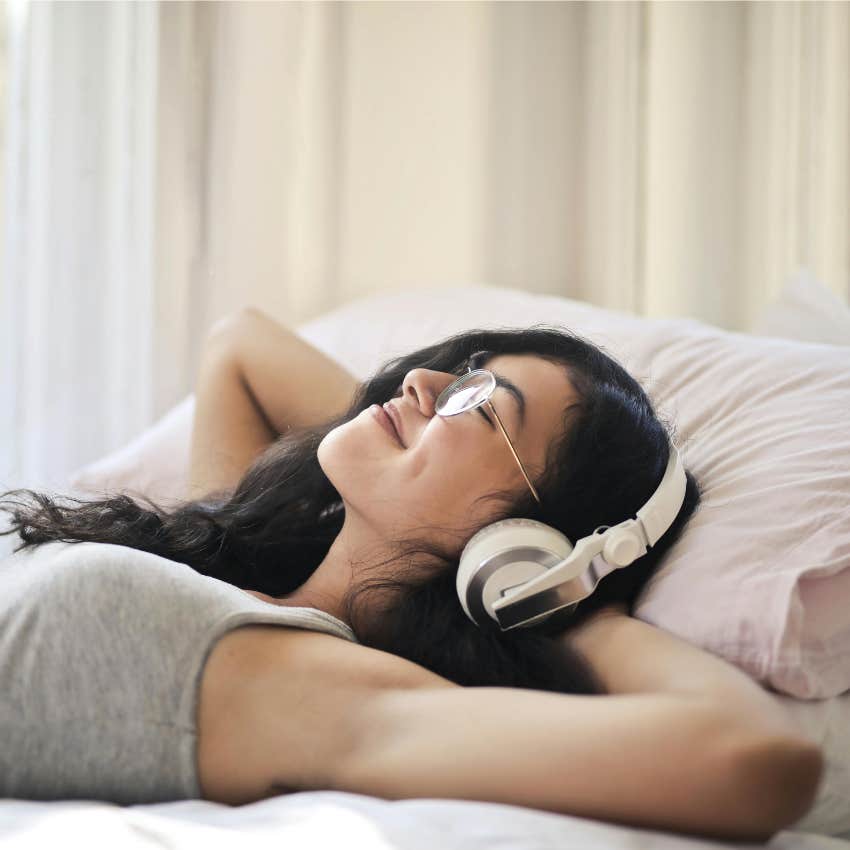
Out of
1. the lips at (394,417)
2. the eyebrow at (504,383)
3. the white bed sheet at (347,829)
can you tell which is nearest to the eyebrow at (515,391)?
the eyebrow at (504,383)

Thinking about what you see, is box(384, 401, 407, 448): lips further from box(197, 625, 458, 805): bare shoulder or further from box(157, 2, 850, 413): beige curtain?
box(157, 2, 850, 413): beige curtain

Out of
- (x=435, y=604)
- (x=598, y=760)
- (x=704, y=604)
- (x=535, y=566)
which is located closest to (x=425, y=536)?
(x=435, y=604)

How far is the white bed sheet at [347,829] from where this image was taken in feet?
2.22

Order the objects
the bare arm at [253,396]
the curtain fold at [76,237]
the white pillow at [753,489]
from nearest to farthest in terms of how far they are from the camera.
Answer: the white pillow at [753,489]
the bare arm at [253,396]
the curtain fold at [76,237]

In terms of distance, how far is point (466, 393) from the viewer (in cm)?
111

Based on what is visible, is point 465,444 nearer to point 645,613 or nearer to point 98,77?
point 645,613

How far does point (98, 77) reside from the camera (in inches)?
82.5

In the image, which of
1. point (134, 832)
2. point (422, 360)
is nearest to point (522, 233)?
point (422, 360)

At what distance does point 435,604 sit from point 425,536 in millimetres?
74

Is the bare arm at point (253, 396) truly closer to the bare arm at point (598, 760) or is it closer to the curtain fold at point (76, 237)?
the curtain fold at point (76, 237)

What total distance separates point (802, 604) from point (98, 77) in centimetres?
178

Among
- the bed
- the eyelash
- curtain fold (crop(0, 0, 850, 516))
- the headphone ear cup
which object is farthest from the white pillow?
curtain fold (crop(0, 0, 850, 516))

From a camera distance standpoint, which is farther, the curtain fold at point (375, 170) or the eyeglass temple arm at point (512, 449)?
the curtain fold at point (375, 170)

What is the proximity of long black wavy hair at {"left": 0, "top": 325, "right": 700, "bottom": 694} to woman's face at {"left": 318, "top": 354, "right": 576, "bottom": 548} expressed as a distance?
2 cm
